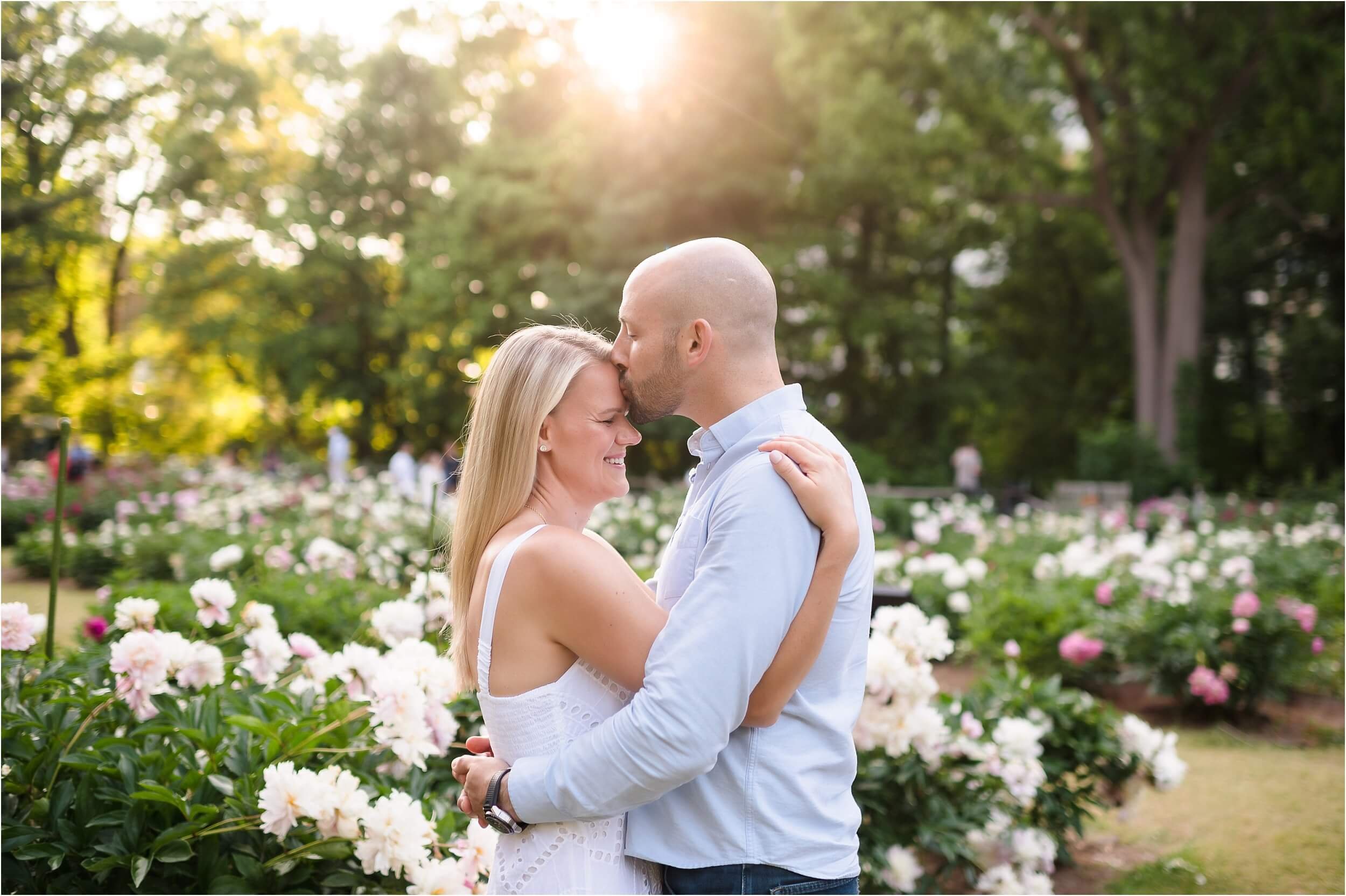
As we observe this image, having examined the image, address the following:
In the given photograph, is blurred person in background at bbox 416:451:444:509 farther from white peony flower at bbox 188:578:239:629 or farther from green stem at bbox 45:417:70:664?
green stem at bbox 45:417:70:664

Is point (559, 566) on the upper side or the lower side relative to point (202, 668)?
upper

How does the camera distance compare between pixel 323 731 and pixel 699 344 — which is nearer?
pixel 699 344

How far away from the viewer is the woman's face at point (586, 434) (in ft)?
6.86

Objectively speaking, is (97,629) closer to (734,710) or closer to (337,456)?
(734,710)

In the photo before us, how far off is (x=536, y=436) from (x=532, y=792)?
2.25ft

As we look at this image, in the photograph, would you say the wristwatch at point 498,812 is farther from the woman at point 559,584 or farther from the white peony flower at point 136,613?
the white peony flower at point 136,613

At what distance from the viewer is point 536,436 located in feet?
6.72

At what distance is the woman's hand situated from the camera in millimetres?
1816

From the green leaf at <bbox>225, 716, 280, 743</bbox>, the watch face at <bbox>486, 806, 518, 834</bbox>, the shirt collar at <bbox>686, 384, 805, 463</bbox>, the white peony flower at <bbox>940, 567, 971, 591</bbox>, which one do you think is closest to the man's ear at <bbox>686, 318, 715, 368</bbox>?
the shirt collar at <bbox>686, 384, 805, 463</bbox>

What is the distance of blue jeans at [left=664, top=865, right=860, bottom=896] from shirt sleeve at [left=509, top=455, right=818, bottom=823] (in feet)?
0.79

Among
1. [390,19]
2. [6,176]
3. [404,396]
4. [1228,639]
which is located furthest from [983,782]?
[390,19]

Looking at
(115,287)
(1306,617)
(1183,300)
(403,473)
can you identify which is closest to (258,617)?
(1306,617)

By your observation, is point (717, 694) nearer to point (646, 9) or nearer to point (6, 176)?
point (6, 176)

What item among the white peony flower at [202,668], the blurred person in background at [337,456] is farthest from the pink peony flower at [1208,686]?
the blurred person in background at [337,456]
